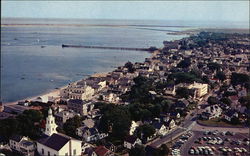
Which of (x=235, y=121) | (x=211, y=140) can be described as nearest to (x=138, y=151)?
(x=211, y=140)

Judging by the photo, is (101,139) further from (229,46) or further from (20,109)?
(229,46)

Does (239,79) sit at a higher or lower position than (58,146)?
higher

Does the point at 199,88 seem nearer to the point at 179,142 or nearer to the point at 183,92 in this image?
the point at 183,92

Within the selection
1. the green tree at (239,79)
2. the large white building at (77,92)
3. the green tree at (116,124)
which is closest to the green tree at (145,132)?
the green tree at (116,124)

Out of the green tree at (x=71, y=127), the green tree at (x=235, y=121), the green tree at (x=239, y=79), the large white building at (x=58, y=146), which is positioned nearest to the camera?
the large white building at (x=58, y=146)

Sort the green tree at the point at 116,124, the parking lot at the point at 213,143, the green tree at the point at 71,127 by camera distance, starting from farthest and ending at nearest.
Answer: the green tree at the point at 71,127 < the green tree at the point at 116,124 < the parking lot at the point at 213,143

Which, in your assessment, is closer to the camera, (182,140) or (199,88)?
(182,140)

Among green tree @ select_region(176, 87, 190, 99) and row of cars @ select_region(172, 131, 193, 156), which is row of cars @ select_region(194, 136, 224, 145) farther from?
green tree @ select_region(176, 87, 190, 99)

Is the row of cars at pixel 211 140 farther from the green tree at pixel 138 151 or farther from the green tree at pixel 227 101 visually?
the green tree at pixel 227 101

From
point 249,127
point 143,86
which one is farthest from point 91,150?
point 143,86
